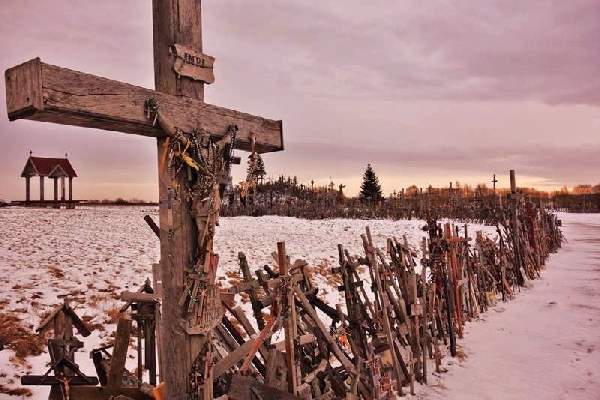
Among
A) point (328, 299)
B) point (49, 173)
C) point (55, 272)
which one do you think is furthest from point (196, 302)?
point (49, 173)

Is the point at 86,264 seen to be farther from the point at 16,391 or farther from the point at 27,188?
the point at 27,188

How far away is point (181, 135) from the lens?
2.75 metres

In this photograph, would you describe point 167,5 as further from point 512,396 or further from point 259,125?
point 512,396

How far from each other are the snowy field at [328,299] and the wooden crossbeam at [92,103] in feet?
12.6

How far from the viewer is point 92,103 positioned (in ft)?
7.63

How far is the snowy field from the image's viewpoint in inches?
235

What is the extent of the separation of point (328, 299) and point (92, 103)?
803cm

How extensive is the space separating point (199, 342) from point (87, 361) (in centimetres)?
355

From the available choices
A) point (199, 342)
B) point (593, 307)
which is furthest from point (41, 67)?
point (593, 307)

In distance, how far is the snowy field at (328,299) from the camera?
5.98 meters

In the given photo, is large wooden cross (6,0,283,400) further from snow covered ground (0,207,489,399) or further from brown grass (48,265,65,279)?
brown grass (48,265,65,279)

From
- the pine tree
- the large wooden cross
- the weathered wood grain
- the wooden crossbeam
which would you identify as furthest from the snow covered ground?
the pine tree

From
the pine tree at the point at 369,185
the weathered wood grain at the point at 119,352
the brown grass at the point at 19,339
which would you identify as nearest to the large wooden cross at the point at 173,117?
the weathered wood grain at the point at 119,352

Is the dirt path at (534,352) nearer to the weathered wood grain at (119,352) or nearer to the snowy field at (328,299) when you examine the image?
the snowy field at (328,299)
